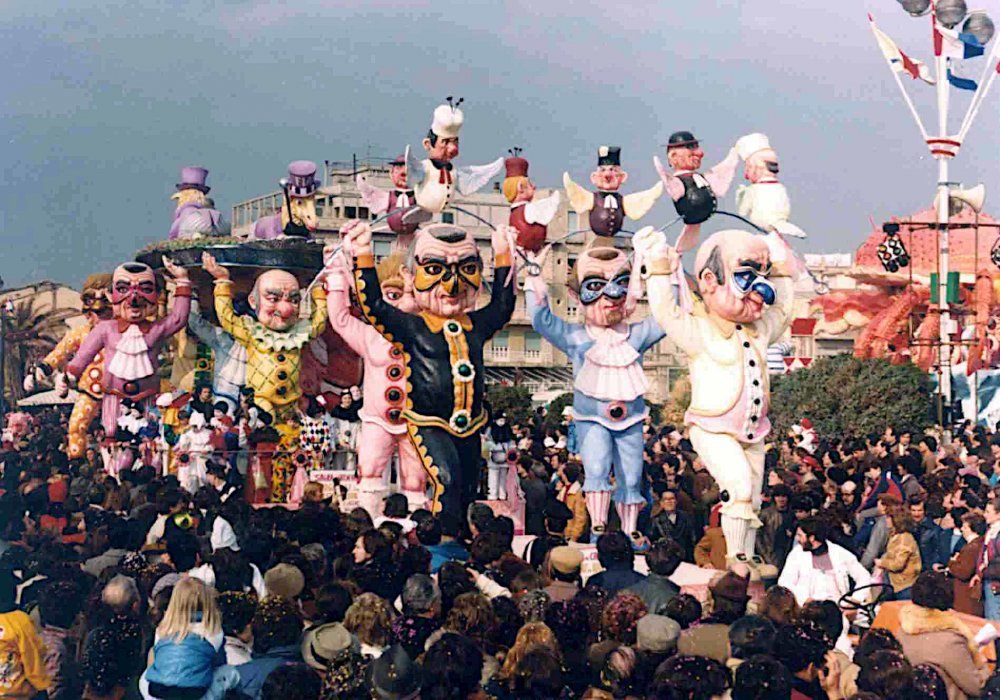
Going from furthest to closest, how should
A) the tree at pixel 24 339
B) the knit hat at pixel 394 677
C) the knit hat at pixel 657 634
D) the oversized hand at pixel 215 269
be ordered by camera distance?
the tree at pixel 24 339
the oversized hand at pixel 215 269
the knit hat at pixel 657 634
the knit hat at pixel 394 677

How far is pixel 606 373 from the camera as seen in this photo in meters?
12.8

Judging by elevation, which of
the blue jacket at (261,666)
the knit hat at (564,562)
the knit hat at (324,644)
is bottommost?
the blue jacket at (261,666)

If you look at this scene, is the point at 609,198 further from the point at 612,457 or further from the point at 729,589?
the point at 729,589

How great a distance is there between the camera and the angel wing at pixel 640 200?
13695 millimetres

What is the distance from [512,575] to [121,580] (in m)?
2.02

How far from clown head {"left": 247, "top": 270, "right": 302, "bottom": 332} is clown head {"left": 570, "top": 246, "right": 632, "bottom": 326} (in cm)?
377

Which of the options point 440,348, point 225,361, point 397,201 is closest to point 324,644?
point 440,348

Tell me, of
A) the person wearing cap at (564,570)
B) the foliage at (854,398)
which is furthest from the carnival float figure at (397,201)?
the foliage at (854,398)

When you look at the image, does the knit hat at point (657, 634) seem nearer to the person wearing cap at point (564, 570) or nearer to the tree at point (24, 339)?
the person wearing cap at point (564, 570)

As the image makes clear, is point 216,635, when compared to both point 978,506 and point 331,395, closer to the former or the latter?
point 978,506

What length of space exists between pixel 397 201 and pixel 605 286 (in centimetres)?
248

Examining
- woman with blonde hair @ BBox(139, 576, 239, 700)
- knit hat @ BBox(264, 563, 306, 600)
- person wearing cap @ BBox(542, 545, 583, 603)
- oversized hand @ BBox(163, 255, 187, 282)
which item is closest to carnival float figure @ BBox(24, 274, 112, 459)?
oversized hand @ BBox(163, 255, 187, 282)

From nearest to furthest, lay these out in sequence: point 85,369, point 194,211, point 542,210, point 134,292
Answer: point 542,210 → point 134,292 → point 85,369 → point 194,211

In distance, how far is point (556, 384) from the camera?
38844mm
